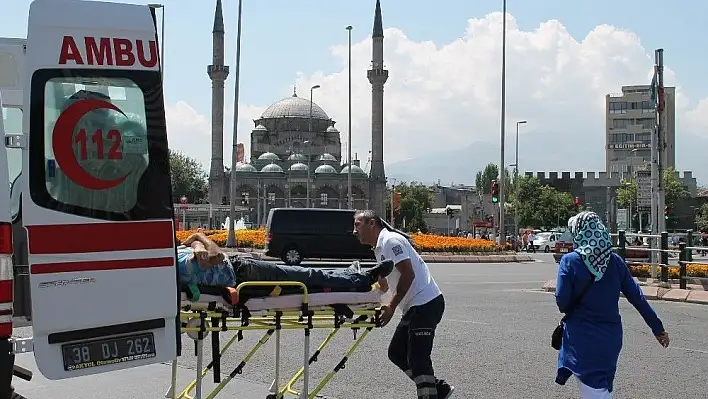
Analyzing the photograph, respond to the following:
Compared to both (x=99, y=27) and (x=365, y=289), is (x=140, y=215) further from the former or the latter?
(x=365, y=289)

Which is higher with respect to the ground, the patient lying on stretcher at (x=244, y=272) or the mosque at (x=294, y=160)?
the mosque at (x=294, y=160)

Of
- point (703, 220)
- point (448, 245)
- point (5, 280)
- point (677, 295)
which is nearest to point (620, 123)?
point (703, 220)

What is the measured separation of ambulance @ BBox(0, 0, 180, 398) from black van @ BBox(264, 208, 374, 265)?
24.4 metres

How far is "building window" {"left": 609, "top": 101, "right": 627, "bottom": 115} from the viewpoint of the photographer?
133 metres

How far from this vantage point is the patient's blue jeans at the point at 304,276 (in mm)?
6578

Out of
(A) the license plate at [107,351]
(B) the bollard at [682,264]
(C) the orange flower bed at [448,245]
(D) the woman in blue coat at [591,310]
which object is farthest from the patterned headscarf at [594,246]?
(C) the orange flower bed at [448,245]

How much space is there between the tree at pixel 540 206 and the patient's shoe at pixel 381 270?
95771 millimetres

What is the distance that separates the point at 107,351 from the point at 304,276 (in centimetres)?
184

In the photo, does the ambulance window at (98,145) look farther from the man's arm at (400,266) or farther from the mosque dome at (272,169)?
the mosque dome at (272,169)

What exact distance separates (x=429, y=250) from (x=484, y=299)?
64.5 ft

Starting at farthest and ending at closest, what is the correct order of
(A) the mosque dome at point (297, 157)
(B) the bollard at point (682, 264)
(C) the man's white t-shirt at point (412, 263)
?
(A) the mosque dome at point (297, 157) < (B) the bollard at point (682, 264) < (C) the man's white t-shirt at point (412, 263)

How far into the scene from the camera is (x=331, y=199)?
→ 395 ft

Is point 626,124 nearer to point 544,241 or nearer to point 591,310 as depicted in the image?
point 544,241

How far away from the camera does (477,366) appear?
383 inches
